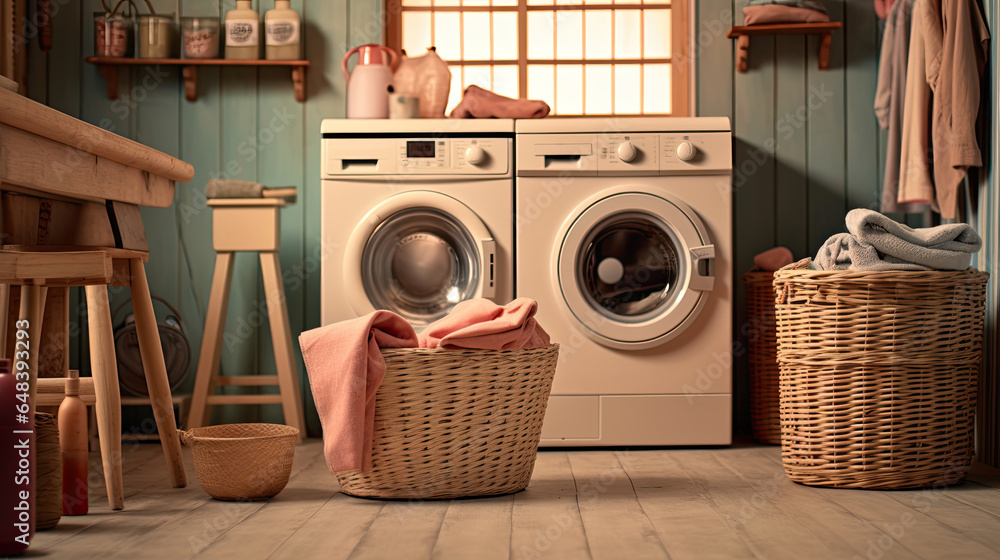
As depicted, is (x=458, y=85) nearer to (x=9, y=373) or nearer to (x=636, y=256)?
(x=636, y=256)

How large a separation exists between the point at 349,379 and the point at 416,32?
193 centimetres

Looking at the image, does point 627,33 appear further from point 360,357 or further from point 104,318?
point 104,318

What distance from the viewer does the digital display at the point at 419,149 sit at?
2.67m

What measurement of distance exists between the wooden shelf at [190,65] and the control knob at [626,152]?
1183mm

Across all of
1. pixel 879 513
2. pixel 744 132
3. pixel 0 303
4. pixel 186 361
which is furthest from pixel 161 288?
pixel 879 513

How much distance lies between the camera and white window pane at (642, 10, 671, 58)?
3.29 meters

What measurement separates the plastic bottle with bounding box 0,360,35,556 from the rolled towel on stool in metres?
1.45

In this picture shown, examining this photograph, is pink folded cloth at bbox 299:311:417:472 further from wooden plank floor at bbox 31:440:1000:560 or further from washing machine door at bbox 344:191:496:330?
washing machine door at bbox 344:191:496:330

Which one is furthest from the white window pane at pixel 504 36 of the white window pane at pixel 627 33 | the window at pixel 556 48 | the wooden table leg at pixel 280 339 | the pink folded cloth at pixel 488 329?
the pink folded cloth at pixel 488 329

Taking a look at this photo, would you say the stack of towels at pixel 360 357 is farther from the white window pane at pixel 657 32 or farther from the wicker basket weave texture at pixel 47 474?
the white window pane at pixel 657 32

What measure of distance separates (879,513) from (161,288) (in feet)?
8.06

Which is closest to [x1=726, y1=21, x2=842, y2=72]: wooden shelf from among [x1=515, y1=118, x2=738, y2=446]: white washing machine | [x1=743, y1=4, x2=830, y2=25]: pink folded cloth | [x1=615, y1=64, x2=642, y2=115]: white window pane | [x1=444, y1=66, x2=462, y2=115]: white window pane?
[x1=743, y1=4, x2=830, y2=25]: pink folded cloth

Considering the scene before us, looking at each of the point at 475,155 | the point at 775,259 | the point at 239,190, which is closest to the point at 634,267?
the point at 775,259

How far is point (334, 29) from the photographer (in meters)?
3.12
